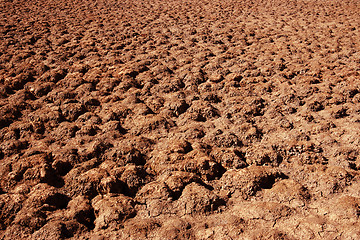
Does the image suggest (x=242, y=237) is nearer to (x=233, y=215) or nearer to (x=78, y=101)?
(x=233, y=215)

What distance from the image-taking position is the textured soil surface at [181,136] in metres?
1.74

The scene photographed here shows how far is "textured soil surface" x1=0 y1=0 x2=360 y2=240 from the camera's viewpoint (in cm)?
174

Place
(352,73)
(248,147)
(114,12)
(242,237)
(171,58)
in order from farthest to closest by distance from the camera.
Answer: (114,12) < (171,58) < (352,73) < (248,147) < (242,237)

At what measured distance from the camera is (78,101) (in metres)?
3.23

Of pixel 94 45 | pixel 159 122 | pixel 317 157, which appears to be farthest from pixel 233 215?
pixel 94 45

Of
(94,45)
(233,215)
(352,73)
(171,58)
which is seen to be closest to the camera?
(233,215)

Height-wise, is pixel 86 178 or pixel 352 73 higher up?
pixel 86 178

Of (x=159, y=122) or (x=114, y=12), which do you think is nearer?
(x=159, y=122)

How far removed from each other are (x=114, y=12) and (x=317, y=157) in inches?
258

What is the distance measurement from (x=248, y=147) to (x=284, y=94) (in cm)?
112

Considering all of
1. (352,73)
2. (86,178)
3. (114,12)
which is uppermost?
(114,12)

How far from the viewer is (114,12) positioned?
7184mm

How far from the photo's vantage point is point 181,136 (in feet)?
8.50

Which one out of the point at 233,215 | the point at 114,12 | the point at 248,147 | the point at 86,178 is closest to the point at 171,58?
the point at 248,147
